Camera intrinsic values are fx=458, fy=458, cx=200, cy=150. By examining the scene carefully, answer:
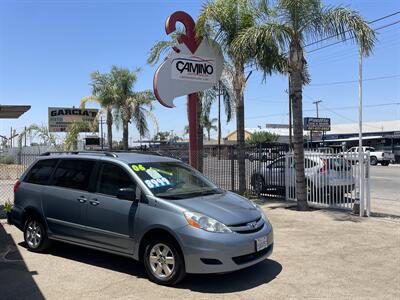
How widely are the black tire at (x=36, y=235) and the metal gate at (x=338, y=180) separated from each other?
7.33 meters

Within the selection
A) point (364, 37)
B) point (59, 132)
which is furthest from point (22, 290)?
point (59, 132)

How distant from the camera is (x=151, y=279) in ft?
19.8

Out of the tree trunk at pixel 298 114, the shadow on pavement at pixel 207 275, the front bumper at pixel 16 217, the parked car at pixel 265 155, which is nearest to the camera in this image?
the shadow on pavement at pixel 207 275

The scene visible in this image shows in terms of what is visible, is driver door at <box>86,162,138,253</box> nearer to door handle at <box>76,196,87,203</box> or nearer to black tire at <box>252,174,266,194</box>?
door handle at <box>76,196,87,203</box>

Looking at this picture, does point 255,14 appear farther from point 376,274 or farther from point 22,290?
point 22,290

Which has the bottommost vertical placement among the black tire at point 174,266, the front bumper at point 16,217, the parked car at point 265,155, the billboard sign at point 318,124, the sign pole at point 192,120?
the black tire at point 174,266

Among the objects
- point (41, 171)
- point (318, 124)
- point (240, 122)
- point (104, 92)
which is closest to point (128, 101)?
point (104, 92)

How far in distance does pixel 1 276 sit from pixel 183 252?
2798mm

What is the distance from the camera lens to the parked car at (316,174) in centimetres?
1180

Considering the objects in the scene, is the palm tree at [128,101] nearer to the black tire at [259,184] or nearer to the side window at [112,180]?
the black tire at [259,184]

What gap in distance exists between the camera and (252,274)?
6.33 metres

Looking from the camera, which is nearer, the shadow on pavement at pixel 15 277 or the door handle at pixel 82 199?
the shadow on pavement at pixel 15 277

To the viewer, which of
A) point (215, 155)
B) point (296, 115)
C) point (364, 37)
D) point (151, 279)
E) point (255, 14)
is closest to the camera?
point (151, 279)

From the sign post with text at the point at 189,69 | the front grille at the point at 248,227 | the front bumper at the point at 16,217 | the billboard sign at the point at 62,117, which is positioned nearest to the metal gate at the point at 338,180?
the sign post with text at the point at 189,69
